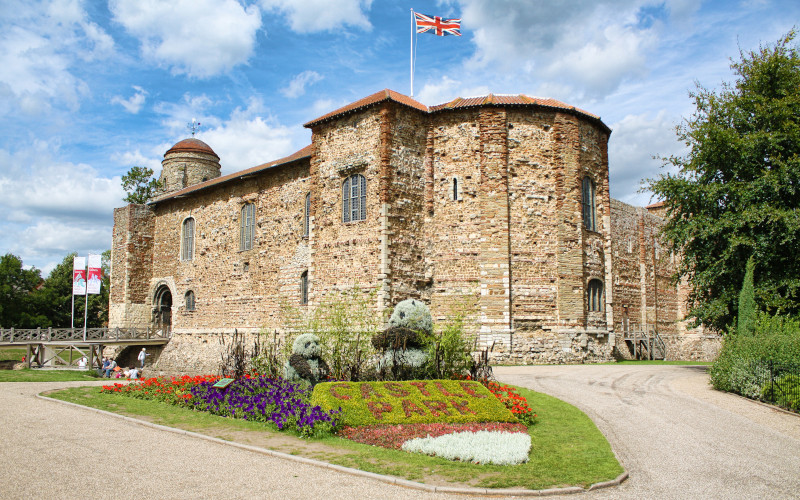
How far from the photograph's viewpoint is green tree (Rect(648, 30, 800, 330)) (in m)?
17.9

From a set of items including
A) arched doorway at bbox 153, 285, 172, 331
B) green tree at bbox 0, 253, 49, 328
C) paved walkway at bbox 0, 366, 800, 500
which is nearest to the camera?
paved walkway at bbox 0, 366, 800, 500

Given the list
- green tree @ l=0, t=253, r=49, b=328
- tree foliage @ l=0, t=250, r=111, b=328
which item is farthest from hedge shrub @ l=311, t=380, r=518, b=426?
tree foliage @ l=0, t=250, r=111, b=328

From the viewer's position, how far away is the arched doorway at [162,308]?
3672 centimetres

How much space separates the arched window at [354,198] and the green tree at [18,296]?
124 feet

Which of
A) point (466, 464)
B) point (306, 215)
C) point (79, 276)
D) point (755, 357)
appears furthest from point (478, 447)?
point (79, 276)

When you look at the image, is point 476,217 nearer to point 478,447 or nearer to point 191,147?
point 478,447

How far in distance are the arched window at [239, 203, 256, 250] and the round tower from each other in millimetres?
14622

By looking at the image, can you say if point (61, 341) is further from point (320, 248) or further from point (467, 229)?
point (467, 229)

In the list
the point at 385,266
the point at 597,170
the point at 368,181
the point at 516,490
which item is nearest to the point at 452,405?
the point at 516,490

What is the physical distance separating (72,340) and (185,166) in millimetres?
17056

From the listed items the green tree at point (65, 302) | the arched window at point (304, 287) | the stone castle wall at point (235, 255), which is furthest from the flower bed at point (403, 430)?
the green tree at point (65, 302)

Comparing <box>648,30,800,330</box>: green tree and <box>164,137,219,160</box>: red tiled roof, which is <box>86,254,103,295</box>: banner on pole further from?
<box>648,30,800,330</box>: green tree

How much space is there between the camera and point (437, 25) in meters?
23.0

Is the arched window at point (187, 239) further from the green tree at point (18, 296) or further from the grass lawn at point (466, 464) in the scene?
the grass lawn at point (466, 464)
